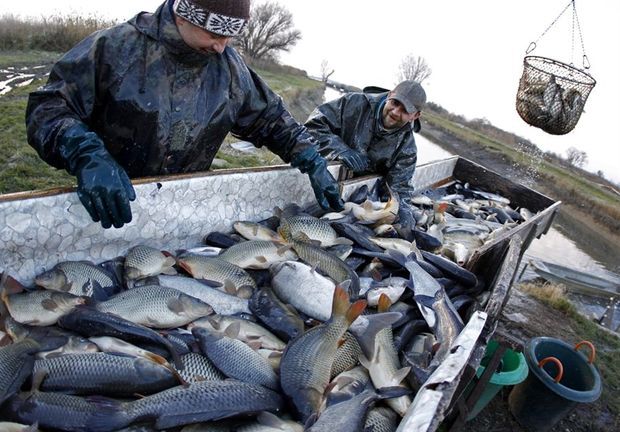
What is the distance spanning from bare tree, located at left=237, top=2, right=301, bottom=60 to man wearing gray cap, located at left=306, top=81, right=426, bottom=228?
109 ft

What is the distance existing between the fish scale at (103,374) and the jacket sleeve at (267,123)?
205 cm

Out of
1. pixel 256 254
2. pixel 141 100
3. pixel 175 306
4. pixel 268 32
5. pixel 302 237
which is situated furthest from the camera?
pixel 268 32

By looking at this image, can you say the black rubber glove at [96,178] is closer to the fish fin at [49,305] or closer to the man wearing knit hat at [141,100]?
the man wearing knit hat at [141,100]

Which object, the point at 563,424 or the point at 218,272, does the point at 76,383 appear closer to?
the point at 218,272

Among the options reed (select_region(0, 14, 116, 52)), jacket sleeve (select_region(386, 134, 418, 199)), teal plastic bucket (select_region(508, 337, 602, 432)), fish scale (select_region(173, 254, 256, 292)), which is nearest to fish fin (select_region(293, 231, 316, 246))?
fish scale (select_region(173, 254, 256, 292))

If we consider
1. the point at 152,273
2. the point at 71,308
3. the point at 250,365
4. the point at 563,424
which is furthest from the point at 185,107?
the point at 563,424

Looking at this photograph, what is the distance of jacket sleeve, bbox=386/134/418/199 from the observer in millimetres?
5172

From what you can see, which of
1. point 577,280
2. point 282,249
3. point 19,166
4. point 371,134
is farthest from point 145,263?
point 577,280

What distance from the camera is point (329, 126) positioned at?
5422 millimetres

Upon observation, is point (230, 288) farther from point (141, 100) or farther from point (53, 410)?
point (141, 100)

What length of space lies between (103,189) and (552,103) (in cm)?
601

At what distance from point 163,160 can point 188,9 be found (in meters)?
0.98

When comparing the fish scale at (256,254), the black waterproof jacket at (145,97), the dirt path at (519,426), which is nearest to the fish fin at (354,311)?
the fish scale at (256,254)

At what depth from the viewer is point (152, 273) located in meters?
2.71
